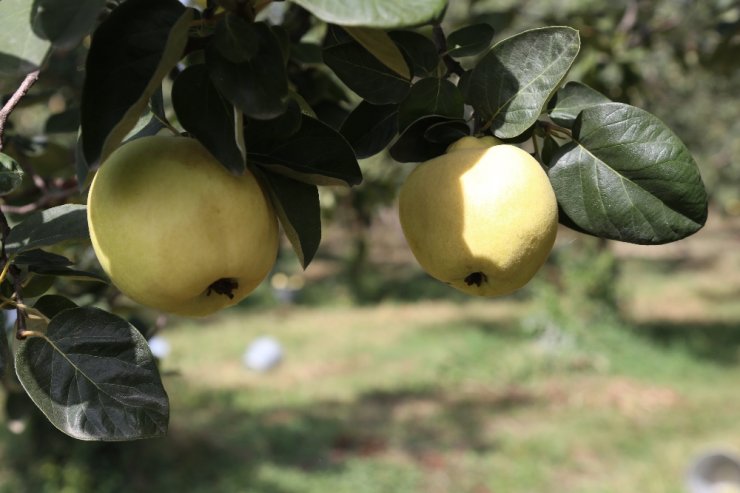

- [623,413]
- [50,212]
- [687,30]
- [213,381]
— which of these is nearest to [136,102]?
[50,212]

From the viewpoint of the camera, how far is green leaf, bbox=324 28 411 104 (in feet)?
1.90

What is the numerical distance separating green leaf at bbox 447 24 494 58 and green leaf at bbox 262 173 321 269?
0.59 feet

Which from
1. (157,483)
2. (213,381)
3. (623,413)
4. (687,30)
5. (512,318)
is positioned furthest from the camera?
(512,318)

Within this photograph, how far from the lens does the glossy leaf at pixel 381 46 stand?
50 centimetres

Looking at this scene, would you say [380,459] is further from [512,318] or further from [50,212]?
[50,212]

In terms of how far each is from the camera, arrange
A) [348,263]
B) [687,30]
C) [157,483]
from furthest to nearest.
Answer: [348,263]
[157,483]
[687,30]

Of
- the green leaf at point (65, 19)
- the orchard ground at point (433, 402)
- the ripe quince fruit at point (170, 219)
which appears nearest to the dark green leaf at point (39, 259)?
the ripe quince fruit at point (170, 219)

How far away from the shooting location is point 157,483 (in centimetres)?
379

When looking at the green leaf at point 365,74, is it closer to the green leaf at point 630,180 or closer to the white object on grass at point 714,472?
the green leaf at point 630,180

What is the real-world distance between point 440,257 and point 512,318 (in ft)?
20.2

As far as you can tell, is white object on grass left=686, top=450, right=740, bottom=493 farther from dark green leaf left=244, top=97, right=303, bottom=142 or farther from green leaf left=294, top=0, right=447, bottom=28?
green leaf left=294, top=0, right=447, bottom=28

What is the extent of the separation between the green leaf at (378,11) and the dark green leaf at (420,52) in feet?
0.69

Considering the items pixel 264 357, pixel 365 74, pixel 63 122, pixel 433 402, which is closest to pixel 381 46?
pixel 365 74

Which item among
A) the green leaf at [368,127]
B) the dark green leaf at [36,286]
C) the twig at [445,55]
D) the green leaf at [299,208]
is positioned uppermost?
the twig at [445,55]
